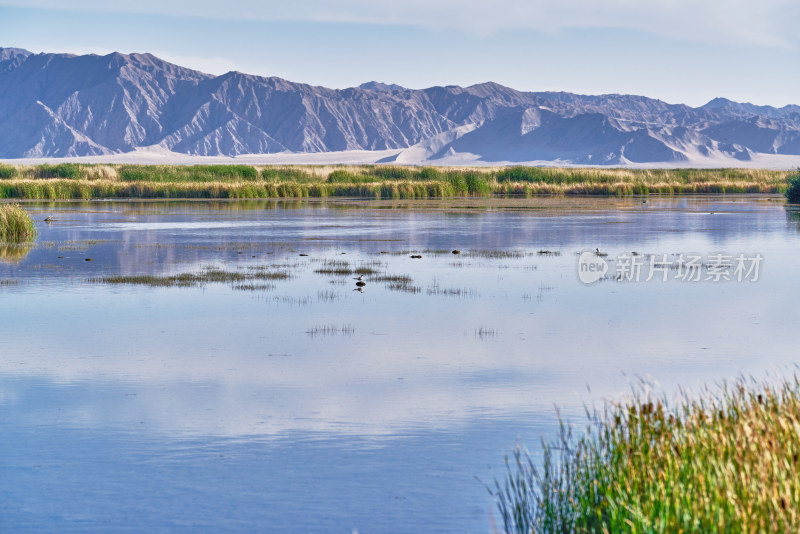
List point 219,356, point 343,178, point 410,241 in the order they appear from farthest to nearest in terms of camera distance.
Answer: point 343,178 → point 410,241 → point 219,356

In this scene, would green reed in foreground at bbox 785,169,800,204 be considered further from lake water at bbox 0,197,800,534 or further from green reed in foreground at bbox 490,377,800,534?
green reed in foreground at bbox 490,377,800,534

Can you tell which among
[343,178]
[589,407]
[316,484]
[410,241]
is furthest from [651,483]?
[343,178]

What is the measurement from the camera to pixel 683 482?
595 cm

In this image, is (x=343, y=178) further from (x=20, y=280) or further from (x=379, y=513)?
(x=379, y=513)

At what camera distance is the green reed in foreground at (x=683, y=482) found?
211 inches

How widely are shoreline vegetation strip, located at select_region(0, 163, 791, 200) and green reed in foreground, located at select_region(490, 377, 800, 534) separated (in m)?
57.5

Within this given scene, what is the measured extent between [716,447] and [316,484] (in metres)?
2.96

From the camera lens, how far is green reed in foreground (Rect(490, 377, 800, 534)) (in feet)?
17.6

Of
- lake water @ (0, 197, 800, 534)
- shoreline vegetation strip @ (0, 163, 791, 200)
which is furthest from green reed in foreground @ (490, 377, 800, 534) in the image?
shoreline vegetation strip @ (0, 163, 791, 200)

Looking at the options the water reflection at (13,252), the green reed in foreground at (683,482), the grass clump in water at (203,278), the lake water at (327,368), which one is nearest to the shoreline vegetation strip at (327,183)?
the water reflection at (13,252)

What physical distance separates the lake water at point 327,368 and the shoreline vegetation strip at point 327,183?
3878 cm

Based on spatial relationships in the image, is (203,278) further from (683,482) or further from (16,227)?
(683,482)

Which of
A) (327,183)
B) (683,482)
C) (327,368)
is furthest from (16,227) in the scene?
(327,183)

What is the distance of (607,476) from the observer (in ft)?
21.1
